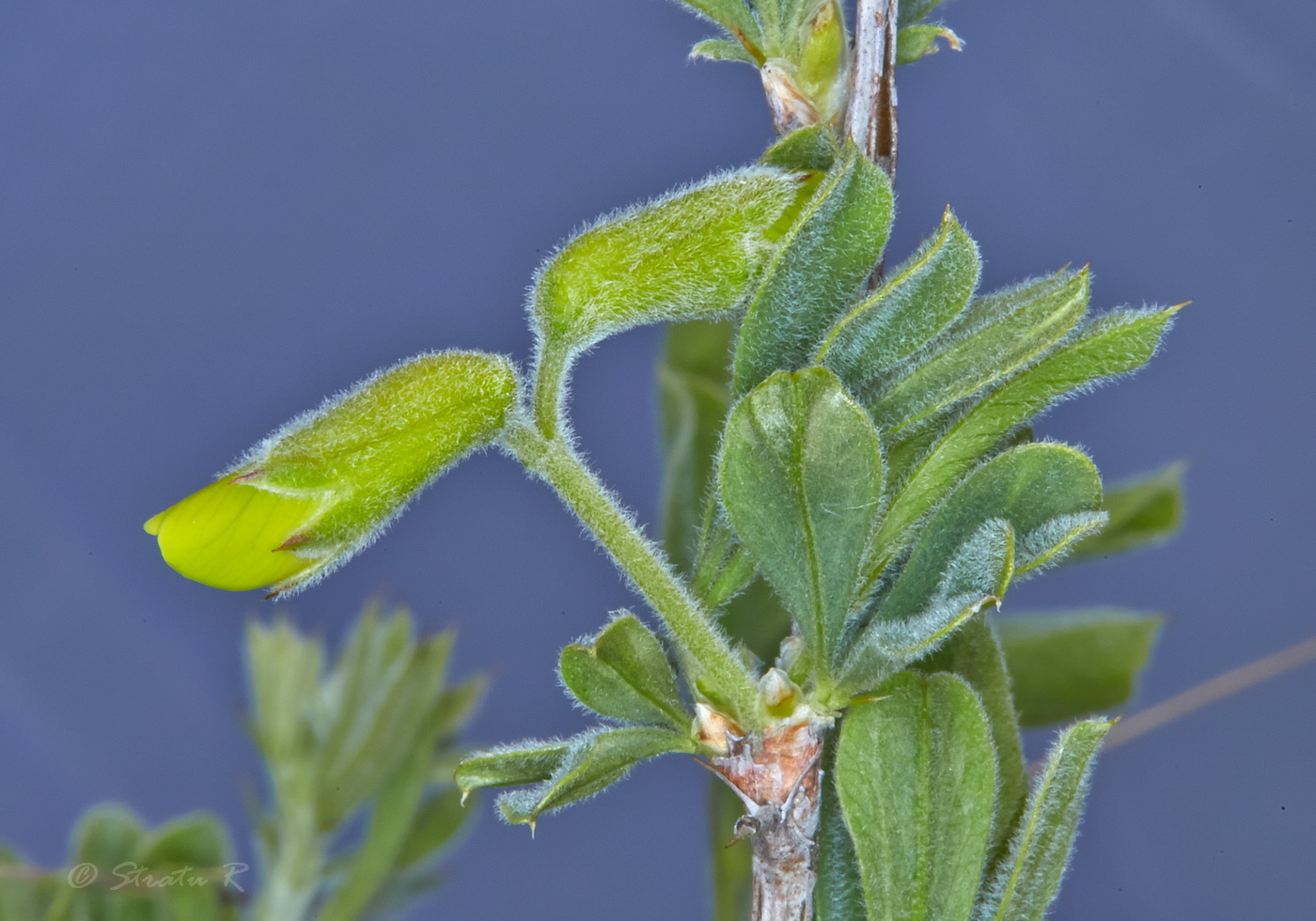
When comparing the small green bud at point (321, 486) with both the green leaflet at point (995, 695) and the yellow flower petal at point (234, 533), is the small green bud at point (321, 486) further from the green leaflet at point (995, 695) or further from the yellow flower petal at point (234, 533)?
the green leaflet at point (995, 695)

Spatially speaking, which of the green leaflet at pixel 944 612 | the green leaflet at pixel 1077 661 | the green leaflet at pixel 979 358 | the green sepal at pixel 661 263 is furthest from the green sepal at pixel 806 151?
the green leaflet at pixel 1077 661

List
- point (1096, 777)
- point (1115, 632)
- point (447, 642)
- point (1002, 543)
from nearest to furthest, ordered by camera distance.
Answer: point (1002, 543)
point (1115, 632)
point (447, 642)
point (1096, 777)

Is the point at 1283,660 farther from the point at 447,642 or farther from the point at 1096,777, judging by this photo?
the point at 447,642

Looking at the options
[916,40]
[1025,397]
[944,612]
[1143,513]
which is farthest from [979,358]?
[1143,513]

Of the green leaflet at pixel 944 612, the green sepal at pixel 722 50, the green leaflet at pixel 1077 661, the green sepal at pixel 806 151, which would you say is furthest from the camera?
the green leaflet at pixel 1077 661

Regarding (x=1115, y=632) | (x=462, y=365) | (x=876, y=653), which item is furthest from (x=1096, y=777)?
(x=462, y=365)
